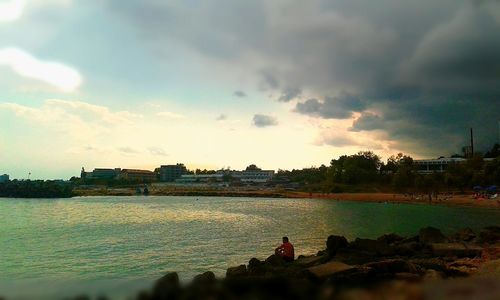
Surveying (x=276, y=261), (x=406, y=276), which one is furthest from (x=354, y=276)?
(x=276, y=261)

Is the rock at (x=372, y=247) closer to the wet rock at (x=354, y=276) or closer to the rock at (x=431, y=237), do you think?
the rock at (x=431, y=237)

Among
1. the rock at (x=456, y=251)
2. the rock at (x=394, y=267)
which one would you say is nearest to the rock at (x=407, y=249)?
the rock at (x=456, y=251)

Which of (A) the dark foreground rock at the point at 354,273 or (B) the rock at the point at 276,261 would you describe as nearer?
(A) the dark foreground rock at the point at 354,273

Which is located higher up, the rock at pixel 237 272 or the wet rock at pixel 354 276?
the wet rock at pixel 354 276

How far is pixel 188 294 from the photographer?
564 cm

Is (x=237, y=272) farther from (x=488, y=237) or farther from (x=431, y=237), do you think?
(x=488, y=237)

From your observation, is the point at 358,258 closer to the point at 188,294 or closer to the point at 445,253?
the point at 445,253

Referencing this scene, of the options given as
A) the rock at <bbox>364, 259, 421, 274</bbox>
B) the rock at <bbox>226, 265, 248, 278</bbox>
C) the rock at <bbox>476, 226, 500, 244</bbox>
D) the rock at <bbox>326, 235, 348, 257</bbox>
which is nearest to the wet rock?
the rock at <bbox>364, 259, 421, 274</bbox>

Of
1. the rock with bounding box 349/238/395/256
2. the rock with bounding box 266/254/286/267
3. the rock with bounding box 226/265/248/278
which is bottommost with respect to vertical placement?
the rock with bounding box 226/265/248/278

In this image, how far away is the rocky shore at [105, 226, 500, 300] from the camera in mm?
5402

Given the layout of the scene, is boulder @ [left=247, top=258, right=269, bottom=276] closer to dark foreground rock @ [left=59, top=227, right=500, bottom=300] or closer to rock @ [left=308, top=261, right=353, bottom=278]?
dark foreground rock @ [left=59, top=227, right=500, bottom=300]

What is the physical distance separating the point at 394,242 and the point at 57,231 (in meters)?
48.1

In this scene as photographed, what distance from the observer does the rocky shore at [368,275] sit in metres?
5.40

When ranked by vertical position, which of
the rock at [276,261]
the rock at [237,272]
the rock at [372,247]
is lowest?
the rock at [237,272]
